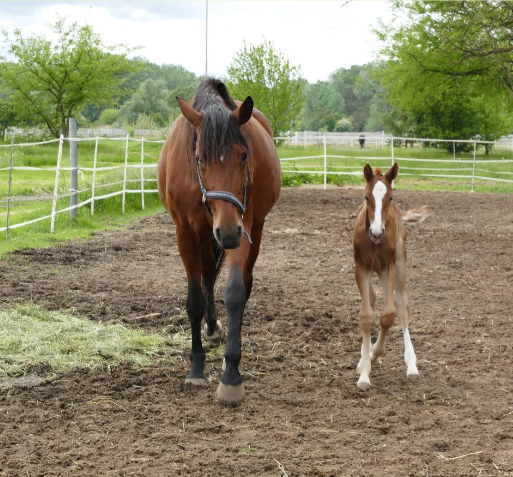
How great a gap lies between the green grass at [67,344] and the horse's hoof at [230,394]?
1.01 metres

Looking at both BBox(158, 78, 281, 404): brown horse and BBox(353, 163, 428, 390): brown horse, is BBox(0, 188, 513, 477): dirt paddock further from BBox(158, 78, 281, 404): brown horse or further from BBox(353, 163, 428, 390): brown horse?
BBox(158, 78, 281, 404): brown horse

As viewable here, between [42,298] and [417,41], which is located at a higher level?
[417,41]

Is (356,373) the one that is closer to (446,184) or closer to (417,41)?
(417,41)

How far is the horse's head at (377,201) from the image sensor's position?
185 inches

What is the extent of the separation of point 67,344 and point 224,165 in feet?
7.20

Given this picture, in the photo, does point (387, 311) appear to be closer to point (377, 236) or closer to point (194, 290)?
point (377, 236)

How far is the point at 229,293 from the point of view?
4344mm

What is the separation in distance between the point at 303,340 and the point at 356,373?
92 cm

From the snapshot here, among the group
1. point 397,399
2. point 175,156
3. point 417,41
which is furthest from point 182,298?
point 417,41

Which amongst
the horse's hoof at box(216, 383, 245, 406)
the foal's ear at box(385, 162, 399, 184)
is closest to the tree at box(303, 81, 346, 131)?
the foal's ear at box(385, 162, 399, 184)

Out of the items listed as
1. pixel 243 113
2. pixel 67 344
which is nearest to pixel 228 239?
pixel 243 113

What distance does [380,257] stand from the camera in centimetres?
505

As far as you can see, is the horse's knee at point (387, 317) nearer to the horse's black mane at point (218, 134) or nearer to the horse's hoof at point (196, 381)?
the horse's hoof at point (196, 381)

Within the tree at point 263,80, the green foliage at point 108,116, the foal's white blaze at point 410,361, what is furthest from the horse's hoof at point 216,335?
the green foliage at point 108,116
